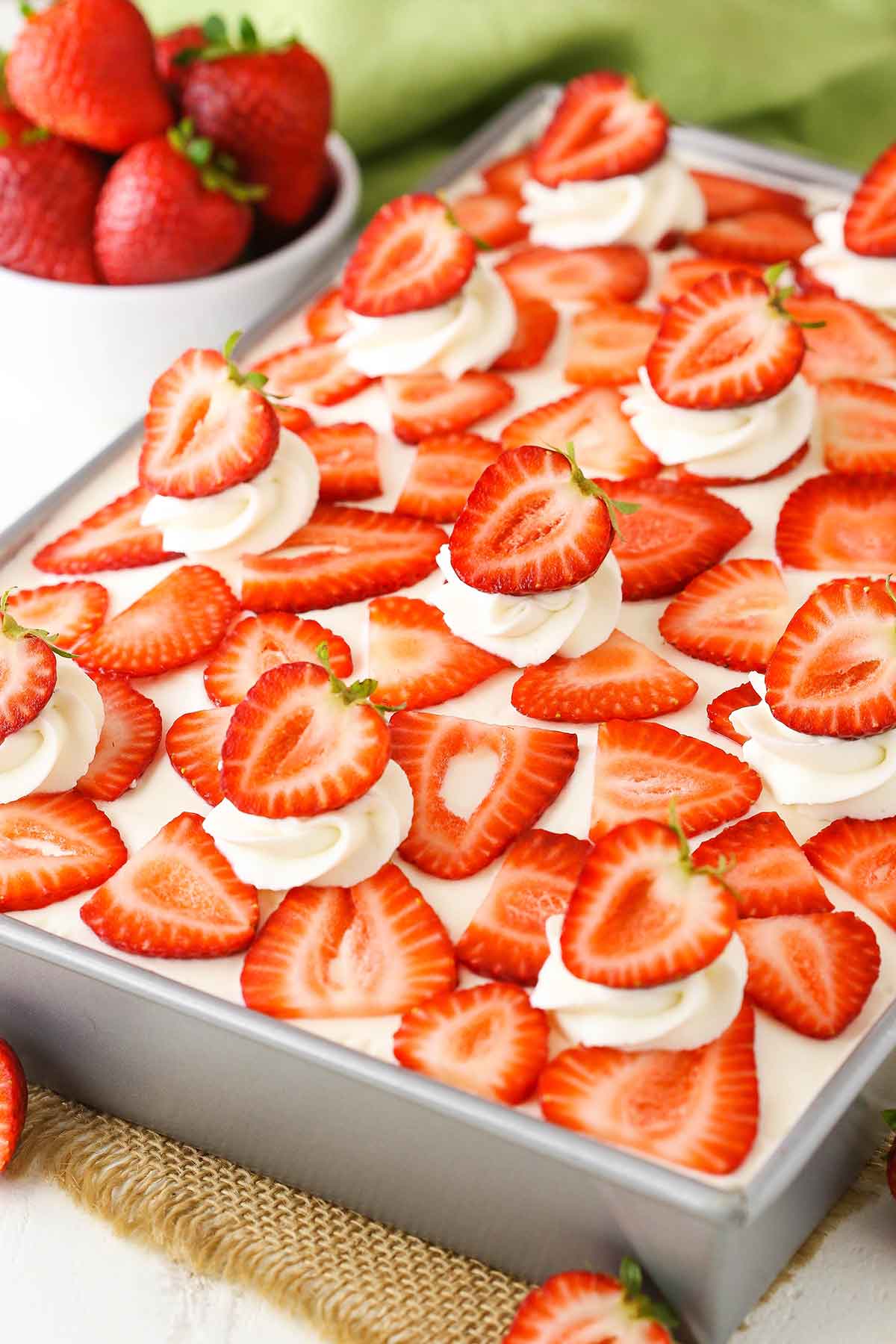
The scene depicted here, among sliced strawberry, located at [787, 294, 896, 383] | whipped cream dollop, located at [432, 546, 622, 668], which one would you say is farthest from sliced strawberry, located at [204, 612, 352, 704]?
sliced strawberry, located at [787, 294, 896, 383]

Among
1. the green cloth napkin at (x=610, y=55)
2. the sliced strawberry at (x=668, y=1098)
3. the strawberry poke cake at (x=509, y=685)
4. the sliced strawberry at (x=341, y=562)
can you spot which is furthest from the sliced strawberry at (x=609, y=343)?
the sliced strawberry at (x=668, y=1098)

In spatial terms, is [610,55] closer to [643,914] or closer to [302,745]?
[302,745]

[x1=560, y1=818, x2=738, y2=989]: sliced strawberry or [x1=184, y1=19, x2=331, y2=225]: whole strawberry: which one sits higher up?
[x1=184, y1=19, x2=331, y2=225]: whole strawberry

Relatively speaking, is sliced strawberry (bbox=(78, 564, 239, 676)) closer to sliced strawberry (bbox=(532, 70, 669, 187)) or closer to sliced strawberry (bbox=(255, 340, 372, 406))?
sliced strawberry (bbox=(255, 340, 372, 406))

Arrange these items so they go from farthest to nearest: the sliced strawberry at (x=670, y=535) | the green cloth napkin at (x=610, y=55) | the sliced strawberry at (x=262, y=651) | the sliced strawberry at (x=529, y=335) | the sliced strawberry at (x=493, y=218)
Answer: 1. the green cloth napkin at (x=610, y=55)
2. the sliced strawberry at (x=493, y=218)
3. the sliced strawberry at (x=529, y=335)
4. the sliced strawberry at (x=670, y=535)
5. the sliced strawberry at (x=262, y=651)

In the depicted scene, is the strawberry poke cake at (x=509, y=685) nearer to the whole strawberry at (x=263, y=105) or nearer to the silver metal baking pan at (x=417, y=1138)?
the silver metal baking pan at (x=417, y=1138)

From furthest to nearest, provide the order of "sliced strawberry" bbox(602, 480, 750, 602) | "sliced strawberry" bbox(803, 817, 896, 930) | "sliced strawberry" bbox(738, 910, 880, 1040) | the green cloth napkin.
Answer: the green cloth napkin → "sliced strawberry" bbox(602, 480, 750, 602) → "sliced strawberry" bbox(803, 817, 896, 930) → "sliced strawberry" bbox(738, 910, 880, 1040)

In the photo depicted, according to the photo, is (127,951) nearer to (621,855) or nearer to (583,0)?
(621,855)
